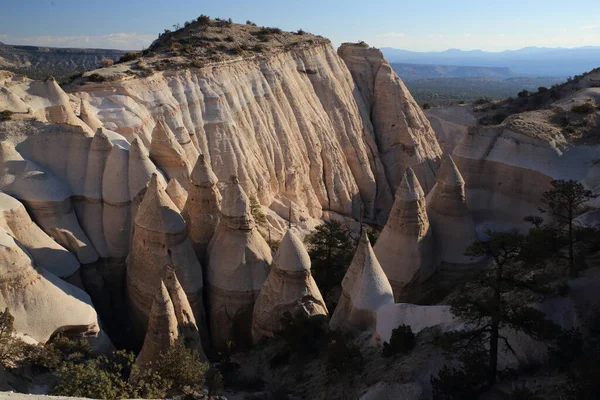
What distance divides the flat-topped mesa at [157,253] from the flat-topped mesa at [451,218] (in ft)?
29.4

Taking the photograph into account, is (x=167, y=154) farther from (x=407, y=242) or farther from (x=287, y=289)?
(x=407, y=242)

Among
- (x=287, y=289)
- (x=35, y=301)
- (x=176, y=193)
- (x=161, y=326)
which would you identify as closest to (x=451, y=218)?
(x=287, y=289)

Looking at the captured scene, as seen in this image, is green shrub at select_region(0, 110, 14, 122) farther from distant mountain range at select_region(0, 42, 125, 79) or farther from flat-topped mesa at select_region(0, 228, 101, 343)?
distant mountain range at select_region(0, 42, 125, 79)

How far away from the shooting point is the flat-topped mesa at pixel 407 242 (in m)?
16.8

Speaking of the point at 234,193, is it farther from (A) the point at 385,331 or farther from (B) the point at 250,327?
(A) the point at 385,331

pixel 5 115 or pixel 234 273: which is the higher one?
pixel 5 115

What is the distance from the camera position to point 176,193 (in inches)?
678

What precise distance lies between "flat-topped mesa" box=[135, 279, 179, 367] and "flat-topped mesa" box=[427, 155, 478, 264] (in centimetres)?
1018

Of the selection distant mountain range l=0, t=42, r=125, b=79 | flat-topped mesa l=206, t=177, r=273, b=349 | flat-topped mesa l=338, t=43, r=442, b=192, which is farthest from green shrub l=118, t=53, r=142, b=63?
distant mountain range l=0, t=42, r=125, b=79

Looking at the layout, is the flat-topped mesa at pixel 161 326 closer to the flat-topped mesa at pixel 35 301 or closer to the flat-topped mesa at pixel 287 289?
the flat-topped mesa at pixel 35 301

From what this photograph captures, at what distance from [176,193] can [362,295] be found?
7.68 m

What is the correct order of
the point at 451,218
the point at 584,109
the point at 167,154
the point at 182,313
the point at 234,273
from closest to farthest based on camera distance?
the point at 182,313
the point at 234,273
the point at 451,218
the point at 167,154
the point at 584,109

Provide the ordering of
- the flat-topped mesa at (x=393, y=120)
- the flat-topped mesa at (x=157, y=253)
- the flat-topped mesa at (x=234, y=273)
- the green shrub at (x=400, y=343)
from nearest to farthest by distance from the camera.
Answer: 1. the green shrub at (x=400, y=343)
2. the flat-topped mesa at (x=157, y=253)
3. the flat-topped mesa at (x=234, y=273)
4. the flat-topped mesa at (x=393, y=120)

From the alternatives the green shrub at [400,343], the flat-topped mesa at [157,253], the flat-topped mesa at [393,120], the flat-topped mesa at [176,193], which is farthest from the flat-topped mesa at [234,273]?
the flat-topped mesa at [393,120]
